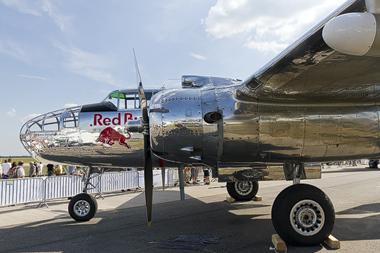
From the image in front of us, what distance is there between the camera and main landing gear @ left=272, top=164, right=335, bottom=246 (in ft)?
16.6

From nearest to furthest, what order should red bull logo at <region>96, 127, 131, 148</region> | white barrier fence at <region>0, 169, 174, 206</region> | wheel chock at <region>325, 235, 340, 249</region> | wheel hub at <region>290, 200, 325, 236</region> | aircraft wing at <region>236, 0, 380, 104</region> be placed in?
aircraft wing at <region>236, 0, 380, 104</region>
wheel chock at <region>325, 235, 340, 249</region>
wheel hub at <region>290, 200, 325, 236</region>
red bull logo at <region>96, 127, 131, 148</region>
white barrier fence at <region>0, 169, 174, 206</region>

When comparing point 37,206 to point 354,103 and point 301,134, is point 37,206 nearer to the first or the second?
point 301,134

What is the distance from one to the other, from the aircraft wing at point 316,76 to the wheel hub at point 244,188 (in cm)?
608

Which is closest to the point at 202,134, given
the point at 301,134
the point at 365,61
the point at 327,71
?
the point at 301,134

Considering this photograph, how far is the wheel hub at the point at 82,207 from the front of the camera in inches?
309

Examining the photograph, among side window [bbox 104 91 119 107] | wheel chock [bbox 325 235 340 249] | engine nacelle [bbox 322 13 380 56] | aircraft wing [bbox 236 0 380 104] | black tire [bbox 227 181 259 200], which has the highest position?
side window [bbox 104 91 119 107]

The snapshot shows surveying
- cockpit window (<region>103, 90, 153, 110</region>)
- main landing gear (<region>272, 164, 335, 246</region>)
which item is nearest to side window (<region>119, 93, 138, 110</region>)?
cockpit window (<region>103, 90, 153, 110</region>)

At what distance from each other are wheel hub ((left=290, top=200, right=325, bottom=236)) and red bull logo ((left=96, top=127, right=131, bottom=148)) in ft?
14.9

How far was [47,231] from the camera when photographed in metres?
6.86

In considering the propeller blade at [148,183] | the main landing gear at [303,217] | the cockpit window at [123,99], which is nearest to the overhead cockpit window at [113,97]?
the cockpit window at [123,99]

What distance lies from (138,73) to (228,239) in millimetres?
3978

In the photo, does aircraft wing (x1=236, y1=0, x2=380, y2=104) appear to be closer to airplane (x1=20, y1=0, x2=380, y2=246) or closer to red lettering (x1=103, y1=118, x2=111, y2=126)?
airplane (x1=20, y1=0, x2=380, y2=246)

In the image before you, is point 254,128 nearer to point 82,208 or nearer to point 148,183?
point 148,183

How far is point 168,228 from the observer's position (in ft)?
22.3
